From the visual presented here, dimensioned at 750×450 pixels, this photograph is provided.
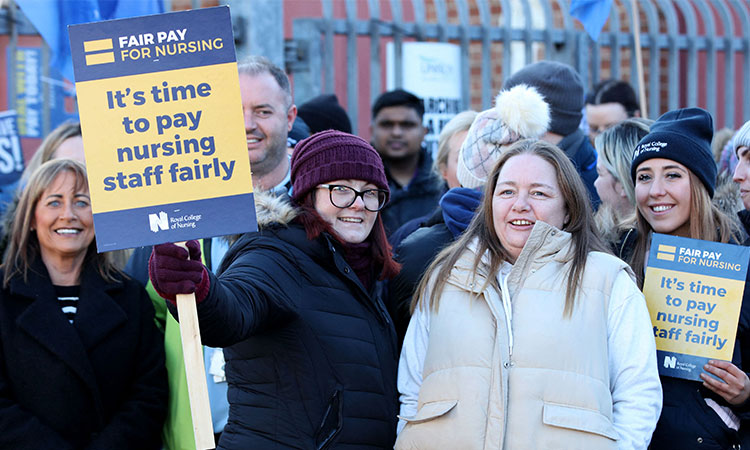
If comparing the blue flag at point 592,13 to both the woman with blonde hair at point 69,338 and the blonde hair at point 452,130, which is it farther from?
the woman with blonde hair at point 69,338

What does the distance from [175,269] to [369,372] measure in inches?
31.8

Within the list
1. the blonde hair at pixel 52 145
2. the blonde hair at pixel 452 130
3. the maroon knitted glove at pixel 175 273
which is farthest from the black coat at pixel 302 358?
the blonde hair at pixel 52 145

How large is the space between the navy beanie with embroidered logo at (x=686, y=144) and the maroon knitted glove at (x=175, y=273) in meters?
1.81

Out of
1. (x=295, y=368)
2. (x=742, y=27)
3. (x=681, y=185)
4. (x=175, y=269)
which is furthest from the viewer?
(x=742, y=27)

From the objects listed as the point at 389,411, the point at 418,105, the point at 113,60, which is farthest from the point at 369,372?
the point at 418,105

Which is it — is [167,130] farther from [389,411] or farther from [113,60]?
[389,411]

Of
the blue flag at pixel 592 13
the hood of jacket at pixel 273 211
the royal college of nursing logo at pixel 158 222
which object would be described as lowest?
the hood of jacket at pixel 273 211

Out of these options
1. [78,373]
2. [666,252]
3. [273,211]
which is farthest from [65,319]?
[666,252]

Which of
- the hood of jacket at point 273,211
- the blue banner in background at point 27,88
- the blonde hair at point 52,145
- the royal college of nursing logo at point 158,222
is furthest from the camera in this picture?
the blue banner in background at point 27,88

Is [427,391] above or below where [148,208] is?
below

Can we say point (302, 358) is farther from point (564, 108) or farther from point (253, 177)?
point (564, 108)

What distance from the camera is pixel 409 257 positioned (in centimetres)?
356

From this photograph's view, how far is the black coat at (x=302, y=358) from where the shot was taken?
9.19 ft

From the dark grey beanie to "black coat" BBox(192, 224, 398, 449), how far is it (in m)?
1.92
